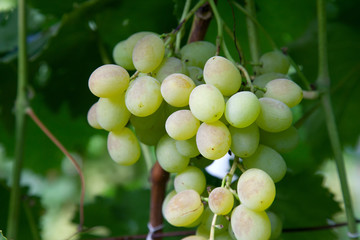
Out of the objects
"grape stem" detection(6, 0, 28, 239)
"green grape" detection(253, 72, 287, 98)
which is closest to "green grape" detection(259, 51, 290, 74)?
"green grape" detection(253, 72, 287, 98)

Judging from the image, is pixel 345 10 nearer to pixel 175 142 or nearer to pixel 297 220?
pixel 297 220

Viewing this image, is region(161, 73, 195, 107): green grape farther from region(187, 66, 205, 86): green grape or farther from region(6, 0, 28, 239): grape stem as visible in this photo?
region(6, 0, 28, 239): grape stem

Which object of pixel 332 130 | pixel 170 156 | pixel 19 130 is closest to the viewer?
pixel 170 156

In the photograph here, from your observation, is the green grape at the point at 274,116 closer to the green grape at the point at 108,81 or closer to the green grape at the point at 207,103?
the green grape at the point at 207,103

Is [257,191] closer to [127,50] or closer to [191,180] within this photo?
[191,180]

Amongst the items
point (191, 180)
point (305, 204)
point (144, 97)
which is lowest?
point (305, 204)

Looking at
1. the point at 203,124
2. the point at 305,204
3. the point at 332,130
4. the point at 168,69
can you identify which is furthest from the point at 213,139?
the point at 305,204

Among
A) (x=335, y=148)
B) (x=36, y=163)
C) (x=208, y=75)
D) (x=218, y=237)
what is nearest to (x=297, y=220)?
(x=335, y=148)

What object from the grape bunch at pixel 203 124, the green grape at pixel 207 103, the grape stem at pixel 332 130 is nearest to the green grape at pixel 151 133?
the grape bunch at pixel 203 124
